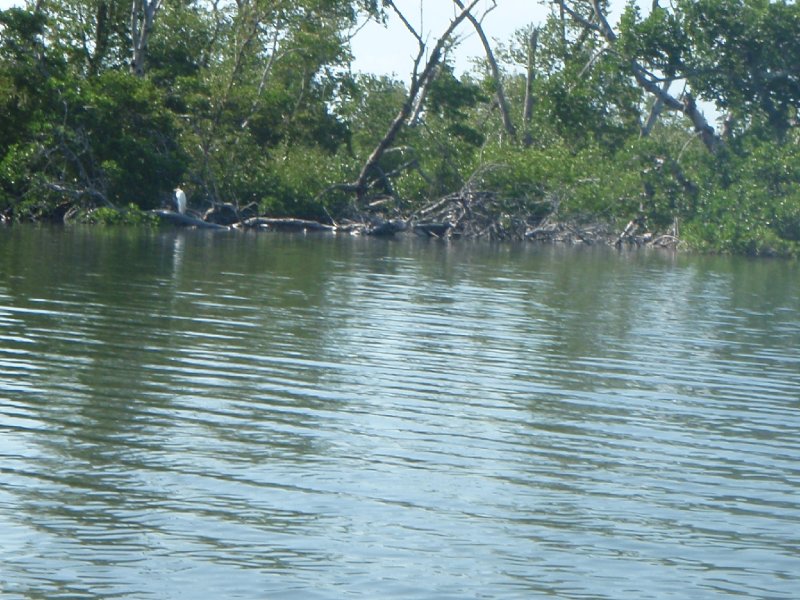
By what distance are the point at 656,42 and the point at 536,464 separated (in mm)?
39994

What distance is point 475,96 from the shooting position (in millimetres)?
46000

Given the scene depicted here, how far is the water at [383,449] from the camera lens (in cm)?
582

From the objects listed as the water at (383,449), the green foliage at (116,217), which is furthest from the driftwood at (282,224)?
the water at (383,449)

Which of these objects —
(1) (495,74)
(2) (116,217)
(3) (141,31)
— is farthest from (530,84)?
(2) (116,217)

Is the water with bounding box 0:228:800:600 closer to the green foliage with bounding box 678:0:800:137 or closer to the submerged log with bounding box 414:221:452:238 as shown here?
the submerged log with bounding box 414:221:452:238

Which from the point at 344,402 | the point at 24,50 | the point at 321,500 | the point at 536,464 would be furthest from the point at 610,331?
the point at 24,50

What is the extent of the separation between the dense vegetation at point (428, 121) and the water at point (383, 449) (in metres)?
21.8

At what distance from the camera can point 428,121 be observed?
162 feet

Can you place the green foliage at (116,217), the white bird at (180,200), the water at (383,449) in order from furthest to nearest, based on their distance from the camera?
the white bird at (180,200)
the green foliage at (116,217)
the water at (383,449)

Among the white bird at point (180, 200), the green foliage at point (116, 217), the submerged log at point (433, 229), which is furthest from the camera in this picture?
the submerged log at point (433, 229)

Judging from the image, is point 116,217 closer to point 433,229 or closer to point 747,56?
point 433,229

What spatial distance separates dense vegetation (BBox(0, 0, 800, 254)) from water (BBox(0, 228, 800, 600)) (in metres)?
21.8

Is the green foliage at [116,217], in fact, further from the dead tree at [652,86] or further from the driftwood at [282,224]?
the dead tree at [652,86]

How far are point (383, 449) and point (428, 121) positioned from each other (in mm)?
41894
